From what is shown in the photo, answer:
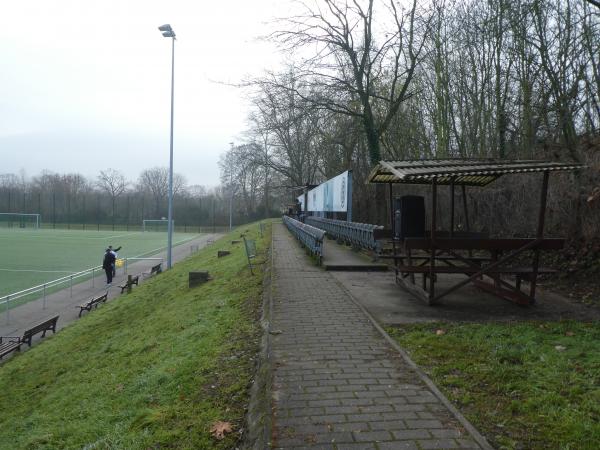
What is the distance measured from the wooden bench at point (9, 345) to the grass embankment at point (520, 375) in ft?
34.0

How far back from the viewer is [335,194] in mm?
→ 17406

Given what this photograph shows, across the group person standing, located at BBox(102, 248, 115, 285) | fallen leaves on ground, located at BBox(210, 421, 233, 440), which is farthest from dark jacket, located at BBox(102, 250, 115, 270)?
fallen leaves on ground, located at BBox(210, 421, 233, 440)

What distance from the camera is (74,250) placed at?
41.6m

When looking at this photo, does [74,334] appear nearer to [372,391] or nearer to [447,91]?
[372,391]

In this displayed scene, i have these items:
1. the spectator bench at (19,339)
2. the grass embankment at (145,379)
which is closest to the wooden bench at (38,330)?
the spectator bench at (19,339)

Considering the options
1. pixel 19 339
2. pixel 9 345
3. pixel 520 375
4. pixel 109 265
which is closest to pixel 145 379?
pixel 520 375

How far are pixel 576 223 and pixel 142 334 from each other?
29.1ft

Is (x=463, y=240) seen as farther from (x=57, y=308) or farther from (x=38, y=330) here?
(x=57, y=308)

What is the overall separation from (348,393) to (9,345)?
11.5 meters

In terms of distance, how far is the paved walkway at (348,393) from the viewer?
319 centimetres

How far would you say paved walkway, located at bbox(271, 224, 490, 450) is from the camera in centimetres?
319

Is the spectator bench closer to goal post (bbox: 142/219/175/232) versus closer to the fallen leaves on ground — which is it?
the fallen leaves on ground

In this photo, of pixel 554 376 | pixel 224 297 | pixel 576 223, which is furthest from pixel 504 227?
pixel 554 376

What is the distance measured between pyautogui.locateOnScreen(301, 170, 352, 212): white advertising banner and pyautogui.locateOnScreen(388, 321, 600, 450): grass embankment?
9.13m
